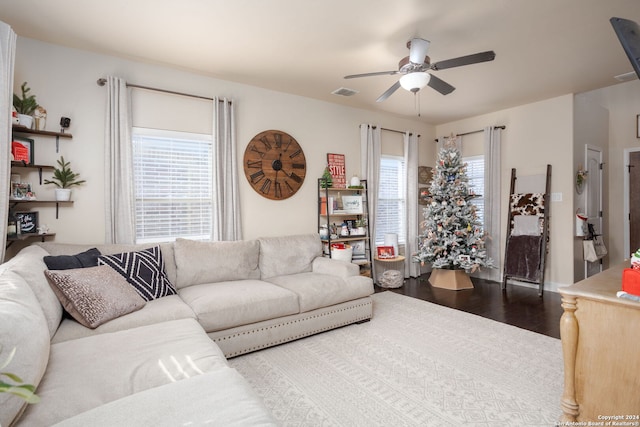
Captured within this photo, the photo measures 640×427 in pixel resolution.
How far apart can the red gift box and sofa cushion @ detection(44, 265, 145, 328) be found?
2.96m

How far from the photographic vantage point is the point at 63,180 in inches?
118

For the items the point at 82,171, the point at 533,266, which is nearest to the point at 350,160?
the point at 533,266

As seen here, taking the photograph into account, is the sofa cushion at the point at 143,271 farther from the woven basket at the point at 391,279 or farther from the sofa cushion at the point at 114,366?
the woven basket at the point at 391,279

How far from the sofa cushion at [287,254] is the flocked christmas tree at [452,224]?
203cm

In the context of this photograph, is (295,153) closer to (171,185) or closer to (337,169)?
(337,169)

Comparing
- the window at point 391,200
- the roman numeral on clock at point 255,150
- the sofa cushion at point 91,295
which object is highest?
the roman numeral on clock at point 255,150

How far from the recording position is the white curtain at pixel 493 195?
531 cm

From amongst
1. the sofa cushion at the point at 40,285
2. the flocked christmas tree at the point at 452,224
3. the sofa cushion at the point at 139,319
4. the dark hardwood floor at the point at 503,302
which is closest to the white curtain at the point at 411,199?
the dark hardwood floor at the point at 503,302

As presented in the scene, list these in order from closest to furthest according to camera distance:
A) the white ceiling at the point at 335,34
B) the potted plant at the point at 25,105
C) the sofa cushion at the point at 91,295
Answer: the sofa cushion at the point at 91,295, the white ceiling at the point at 335,34, the potted plant at the point at 25,105

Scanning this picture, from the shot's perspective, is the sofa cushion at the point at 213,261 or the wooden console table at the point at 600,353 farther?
the sofa cushion at the point at 213,261

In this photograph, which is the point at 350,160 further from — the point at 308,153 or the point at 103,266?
the point at 103,266

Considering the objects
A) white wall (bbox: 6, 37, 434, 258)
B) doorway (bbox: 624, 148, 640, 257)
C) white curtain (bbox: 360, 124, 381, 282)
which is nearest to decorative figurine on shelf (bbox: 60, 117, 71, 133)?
white wall (bbox: 6, 37, 434, 258)

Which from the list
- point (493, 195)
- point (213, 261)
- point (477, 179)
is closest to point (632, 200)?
point (493, 195)

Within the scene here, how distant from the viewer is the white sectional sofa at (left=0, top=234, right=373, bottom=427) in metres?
1.21
